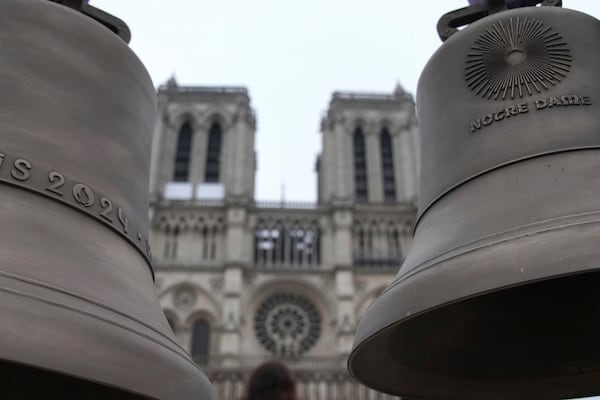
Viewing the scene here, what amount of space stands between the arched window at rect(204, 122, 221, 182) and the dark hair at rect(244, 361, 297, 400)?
30965 mm

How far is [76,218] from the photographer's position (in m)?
2.38

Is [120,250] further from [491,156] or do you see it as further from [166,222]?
[166,222]

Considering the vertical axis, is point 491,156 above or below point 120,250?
above

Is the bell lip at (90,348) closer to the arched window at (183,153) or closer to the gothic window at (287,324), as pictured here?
the gothic window at (287,324)

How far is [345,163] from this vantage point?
33.3m

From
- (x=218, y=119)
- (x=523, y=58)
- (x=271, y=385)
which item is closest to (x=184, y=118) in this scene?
(x=218, y=119)

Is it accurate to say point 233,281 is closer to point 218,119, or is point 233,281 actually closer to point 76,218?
point 218,119

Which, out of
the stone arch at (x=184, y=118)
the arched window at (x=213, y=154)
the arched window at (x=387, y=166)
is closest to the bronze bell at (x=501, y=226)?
the arched window at (x=213, y=154)

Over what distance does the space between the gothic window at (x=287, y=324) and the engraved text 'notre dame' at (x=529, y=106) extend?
26523mm

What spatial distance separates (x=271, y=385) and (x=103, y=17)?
221 cm

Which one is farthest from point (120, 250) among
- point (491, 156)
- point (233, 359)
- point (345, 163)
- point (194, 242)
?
point (345, 163)

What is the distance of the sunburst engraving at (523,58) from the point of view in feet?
9.57

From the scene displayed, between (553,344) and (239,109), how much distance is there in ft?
105

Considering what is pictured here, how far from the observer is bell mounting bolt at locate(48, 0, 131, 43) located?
10.2ft
